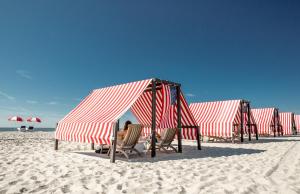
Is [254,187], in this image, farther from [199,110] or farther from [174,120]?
[199,110]

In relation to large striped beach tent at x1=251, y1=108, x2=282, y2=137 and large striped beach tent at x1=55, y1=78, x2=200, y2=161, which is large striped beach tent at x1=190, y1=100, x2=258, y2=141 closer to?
large striped beach tent at x1=55, y1=78, x2=200, y2=161

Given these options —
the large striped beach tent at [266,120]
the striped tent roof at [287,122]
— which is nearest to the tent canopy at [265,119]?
the large striped beach tent at [266,120]

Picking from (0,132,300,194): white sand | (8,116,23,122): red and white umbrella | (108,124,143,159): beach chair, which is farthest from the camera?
(8,116,23,122): red and white umbrella

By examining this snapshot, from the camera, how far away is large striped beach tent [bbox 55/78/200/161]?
27.1ft

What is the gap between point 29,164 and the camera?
22.7ft

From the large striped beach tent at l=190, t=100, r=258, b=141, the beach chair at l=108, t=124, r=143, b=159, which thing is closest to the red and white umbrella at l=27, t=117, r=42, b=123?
the large striped beach tent at l=190, t=100, r=258, b=141

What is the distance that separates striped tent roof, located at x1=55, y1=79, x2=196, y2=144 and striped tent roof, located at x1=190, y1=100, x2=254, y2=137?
517 cm

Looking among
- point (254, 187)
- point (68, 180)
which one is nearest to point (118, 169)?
point (68, 180)

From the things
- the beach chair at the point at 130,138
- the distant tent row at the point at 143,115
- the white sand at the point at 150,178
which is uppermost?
the distant tent row at the point at 143,115

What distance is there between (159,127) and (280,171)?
6.36m

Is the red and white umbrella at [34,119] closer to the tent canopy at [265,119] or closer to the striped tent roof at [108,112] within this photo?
the striped tent roof at [108,112]

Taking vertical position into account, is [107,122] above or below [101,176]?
above

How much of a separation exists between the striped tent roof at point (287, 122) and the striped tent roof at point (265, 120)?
459cm

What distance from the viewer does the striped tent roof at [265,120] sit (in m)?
24.9
